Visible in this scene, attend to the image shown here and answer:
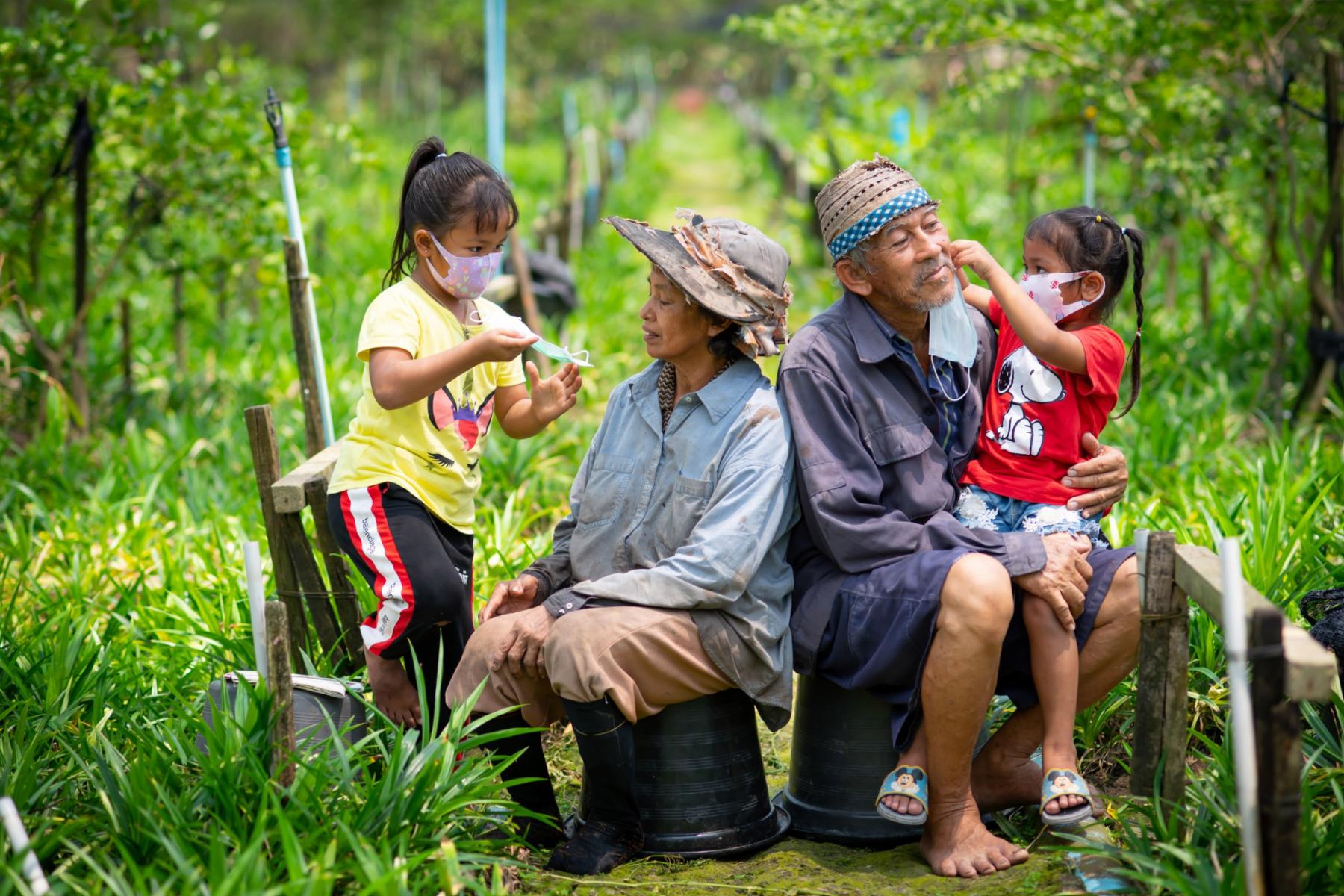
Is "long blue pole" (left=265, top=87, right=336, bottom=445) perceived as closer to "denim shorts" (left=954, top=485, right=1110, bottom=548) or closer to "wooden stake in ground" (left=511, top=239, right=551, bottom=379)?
"denim shorts" (left=954, top=485, right=1110, bottom=548)

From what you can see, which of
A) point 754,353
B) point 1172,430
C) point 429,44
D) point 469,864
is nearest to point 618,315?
point 1172,430

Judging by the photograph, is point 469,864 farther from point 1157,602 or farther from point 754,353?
point 1157,602

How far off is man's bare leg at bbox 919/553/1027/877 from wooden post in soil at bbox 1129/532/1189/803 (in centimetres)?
30

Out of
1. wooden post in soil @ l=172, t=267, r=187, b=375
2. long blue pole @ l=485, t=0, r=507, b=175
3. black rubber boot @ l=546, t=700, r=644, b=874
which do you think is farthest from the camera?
long blue pole @ l=485, t=0, r=507, b=175

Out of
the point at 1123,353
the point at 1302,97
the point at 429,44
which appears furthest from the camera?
the point at 429,44

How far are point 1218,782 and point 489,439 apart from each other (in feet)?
11.6

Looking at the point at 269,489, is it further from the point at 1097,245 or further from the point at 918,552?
the point at 1097,245

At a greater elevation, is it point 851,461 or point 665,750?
point 851,461

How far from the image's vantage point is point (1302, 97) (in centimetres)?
630

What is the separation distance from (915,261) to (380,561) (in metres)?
1.48

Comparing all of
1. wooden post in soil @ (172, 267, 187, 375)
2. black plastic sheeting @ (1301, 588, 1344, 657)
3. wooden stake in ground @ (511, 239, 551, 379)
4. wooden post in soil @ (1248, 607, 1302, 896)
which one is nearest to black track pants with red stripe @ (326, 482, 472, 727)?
wooden post in soil @ (1248, 607, 1302, 896)

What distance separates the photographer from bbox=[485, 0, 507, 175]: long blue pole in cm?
726

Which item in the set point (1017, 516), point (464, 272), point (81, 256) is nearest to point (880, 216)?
point (1017, 516)

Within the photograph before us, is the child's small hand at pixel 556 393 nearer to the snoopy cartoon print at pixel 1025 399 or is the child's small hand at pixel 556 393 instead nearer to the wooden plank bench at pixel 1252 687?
the snoopy cartoon print at pixel 1025 399
